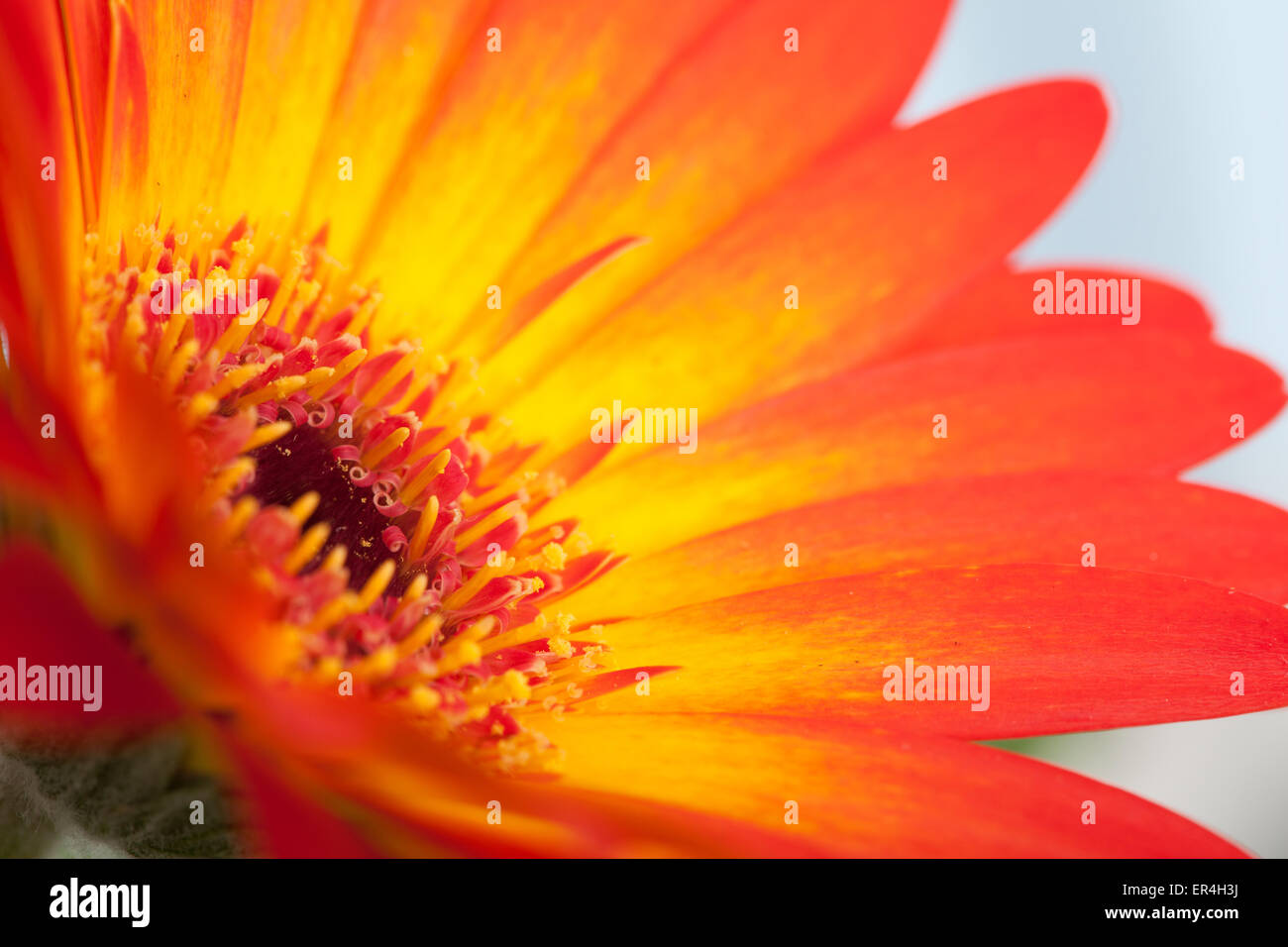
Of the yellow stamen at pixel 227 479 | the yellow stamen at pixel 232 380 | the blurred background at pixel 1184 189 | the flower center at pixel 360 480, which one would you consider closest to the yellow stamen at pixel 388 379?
the flower center at pixel 360 480

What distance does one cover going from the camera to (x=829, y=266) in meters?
0.68

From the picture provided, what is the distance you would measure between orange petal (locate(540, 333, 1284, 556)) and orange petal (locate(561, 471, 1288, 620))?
4 centimetres

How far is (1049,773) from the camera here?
491 mm

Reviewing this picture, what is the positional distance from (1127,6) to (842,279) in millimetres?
311

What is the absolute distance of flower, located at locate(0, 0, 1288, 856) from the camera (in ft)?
1.62

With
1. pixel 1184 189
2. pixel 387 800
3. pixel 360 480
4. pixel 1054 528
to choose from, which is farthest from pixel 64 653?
pixel 1184 189

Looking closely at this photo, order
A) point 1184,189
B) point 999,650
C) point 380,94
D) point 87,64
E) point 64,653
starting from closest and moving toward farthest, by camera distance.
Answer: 1. point 64,653
2. point 87,64
3. point 999,650
4. point 380,94
5. point 1184,189

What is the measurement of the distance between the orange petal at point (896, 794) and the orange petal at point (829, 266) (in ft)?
0.77

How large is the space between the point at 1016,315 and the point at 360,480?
39cm

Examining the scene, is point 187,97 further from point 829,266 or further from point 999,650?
point 999,650

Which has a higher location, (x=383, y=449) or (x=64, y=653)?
(x=383, y=449)

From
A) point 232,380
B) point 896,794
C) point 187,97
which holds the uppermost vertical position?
point 187,97
